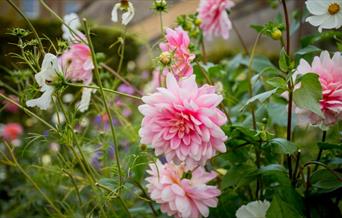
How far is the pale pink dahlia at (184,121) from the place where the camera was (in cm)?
47

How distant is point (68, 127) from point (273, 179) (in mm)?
297

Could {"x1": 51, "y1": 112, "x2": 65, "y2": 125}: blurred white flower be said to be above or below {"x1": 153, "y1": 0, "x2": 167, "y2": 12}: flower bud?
below

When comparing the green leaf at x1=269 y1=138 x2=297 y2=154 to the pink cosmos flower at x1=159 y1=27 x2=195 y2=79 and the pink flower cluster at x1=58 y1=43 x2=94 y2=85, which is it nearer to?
the pink cosmos flower at x1=159 y1=27 x2=195 y2=79

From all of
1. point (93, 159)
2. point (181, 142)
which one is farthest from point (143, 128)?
point (93, 159)

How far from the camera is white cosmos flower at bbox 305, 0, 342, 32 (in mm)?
553

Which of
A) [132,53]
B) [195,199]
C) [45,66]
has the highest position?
[45,66]

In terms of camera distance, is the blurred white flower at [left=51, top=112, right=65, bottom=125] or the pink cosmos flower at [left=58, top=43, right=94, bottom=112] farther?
the pink cosmos flower at [left=58, top=43, right=94, bottom=112]

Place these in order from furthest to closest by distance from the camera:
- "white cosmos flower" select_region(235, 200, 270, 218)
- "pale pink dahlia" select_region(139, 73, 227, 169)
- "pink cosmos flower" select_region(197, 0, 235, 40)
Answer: "pink cosmos flower" select_region(197, 0, 235, 40)
"white cosmos flower" select_region(235, 200, 270, 218)
"pale pink dahlia" select_region(139, 73, 227, 169)

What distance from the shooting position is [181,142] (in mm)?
475

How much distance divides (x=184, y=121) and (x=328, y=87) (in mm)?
183

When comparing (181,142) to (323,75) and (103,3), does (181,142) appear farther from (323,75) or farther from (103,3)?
(103,3)

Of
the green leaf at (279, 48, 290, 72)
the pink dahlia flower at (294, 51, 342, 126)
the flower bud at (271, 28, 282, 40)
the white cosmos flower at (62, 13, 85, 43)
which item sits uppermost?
the white cosmos flower at (62, 13, 85, 43)

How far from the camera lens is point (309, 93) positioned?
1.61 feet

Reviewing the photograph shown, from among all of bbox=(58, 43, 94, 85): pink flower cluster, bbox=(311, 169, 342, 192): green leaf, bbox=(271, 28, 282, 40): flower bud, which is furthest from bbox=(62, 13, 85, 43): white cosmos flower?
bbox=(311, 169, 342, 192): green leaf
